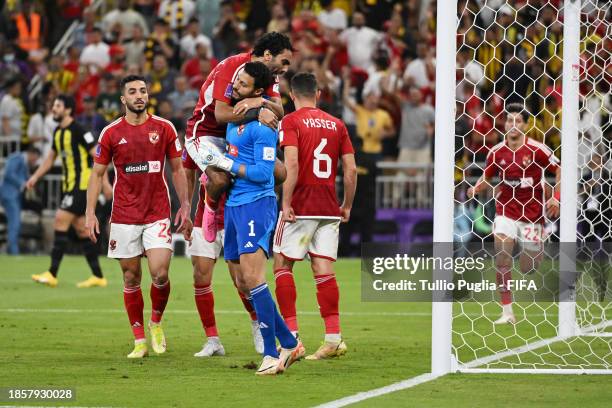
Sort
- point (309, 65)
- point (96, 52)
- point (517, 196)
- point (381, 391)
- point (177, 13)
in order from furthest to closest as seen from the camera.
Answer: point (177, 13) → point (96, 52) → point (309, 65) → point (517, 196) → point (381, 391)

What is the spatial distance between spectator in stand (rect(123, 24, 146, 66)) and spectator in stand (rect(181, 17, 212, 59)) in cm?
Result: 83

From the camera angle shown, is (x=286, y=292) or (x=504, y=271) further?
(x=504, y=271)

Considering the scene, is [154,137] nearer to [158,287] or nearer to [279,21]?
[158,287]

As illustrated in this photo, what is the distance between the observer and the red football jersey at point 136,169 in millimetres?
9984

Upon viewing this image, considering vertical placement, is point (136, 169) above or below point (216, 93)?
below

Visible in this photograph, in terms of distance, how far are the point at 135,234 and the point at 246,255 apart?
1.80 m

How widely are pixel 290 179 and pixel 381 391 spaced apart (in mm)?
2535

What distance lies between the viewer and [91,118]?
22.6m

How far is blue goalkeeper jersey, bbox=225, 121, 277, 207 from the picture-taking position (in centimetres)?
838

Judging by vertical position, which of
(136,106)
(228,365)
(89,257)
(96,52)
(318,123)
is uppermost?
(96,52)

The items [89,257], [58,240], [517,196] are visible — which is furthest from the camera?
[89,257]

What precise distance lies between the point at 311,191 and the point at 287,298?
928 mm

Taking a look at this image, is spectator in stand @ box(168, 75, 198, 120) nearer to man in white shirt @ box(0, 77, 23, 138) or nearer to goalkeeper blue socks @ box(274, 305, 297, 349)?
man in white shirt @ box(0, 77, 23, 138)

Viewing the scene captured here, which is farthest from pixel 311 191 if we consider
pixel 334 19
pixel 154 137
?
pixel 334 19
